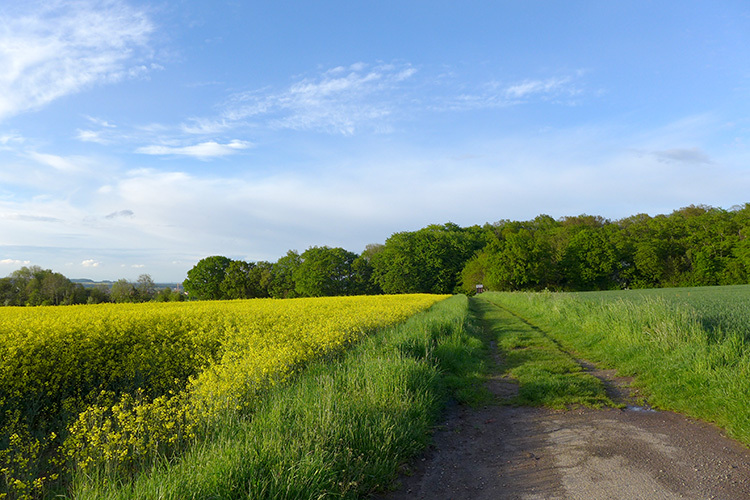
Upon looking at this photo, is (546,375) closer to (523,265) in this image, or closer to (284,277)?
(523,265)

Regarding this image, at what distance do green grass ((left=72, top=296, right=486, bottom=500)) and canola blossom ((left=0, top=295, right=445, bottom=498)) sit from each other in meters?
0.54

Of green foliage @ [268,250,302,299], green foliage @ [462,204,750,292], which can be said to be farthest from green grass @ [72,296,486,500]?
green foliage @ [268,250,302,299]

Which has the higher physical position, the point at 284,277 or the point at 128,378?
the point at 284,277

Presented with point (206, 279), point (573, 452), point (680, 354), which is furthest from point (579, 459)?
point (206, 279)

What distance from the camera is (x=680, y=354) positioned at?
7598 mm

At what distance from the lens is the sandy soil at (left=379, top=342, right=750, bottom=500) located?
389 cm

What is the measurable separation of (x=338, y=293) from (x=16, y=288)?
44.1 m

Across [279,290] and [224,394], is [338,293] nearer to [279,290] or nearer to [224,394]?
[279,290]

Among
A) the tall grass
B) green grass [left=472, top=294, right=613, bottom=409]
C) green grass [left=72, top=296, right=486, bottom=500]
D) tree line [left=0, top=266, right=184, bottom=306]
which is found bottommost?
green grass [left=472, top=294, right=613, bottom=409]

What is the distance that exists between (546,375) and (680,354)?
245cm

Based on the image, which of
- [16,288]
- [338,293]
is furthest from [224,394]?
[338,293]

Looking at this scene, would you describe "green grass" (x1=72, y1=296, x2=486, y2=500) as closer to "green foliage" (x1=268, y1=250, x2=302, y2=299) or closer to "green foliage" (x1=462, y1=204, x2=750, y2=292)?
"green foliage" (x1=462, y1=204, x2=750, y2=292)

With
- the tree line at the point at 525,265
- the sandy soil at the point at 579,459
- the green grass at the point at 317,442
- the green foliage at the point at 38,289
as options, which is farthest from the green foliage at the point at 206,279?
the sandy soil at the point at 579,459

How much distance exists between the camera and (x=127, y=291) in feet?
149
